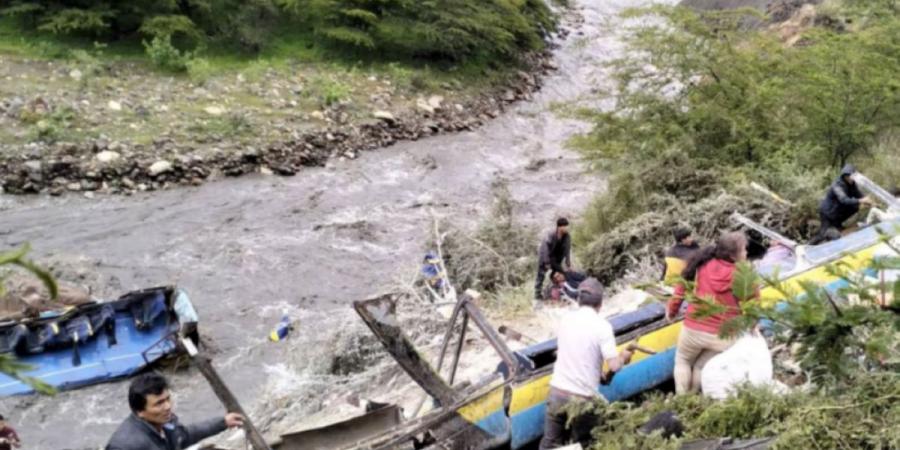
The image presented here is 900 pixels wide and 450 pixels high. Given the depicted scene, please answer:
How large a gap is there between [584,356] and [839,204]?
219 inches

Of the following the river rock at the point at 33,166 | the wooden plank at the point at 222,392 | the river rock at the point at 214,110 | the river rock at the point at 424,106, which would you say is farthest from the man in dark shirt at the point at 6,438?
the river rock at the point at 424,106

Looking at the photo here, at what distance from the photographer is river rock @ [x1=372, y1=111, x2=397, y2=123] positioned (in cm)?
2209

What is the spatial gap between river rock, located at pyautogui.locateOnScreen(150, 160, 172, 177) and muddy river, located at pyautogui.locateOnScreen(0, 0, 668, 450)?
0.61m

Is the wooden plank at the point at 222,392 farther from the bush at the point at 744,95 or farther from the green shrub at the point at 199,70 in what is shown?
the green shrub at the point at 199,70

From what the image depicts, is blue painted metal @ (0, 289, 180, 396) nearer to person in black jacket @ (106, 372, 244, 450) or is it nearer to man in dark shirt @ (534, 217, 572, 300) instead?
man in dark shirt @ (534, 217, 572, 300)

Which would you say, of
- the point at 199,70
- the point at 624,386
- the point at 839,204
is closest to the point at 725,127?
the point at 839,204

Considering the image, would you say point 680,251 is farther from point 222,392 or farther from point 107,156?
point 107,156

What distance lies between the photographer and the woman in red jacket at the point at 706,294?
5094 mm

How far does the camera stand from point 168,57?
21.9 metres

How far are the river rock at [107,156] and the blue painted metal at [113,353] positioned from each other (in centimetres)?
723

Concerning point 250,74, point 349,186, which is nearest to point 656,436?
point 349,186

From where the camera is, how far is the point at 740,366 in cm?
480

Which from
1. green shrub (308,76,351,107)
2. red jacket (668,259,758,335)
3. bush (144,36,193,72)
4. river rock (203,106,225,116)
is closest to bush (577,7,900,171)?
red jacket (668,259,758,335)

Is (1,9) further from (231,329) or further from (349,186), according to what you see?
(231,329)
